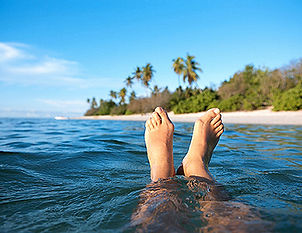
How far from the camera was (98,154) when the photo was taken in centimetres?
219

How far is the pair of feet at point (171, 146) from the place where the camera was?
1276 mm

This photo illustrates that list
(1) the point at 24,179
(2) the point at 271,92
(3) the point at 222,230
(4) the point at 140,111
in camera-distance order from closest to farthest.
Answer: (3) the point at 222,230 < (1) the point at 24,179 < (2) the point at 271,92 < (4) the point at 140,111

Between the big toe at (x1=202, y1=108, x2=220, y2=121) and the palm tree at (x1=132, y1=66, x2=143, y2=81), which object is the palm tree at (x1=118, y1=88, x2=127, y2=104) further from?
the big toe at (x1=202, y1=108, x2=220, y2=121)

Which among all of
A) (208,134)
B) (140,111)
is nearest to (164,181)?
(208,134)

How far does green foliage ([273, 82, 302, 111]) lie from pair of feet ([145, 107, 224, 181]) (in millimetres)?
11601

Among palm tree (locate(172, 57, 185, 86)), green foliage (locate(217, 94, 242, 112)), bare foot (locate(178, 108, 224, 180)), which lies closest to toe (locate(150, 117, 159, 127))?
bare foot (locate(178, 108, 224, 180))

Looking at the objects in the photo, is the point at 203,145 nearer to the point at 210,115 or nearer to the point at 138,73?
the point at 210,115

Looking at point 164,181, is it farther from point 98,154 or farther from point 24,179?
point 98,154

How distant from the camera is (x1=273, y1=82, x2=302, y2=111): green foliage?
11030 mm

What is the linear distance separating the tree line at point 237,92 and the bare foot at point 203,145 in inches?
459

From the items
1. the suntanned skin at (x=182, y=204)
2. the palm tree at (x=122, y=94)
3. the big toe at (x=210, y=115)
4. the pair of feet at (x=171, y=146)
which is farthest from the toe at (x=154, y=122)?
Result: the palm tree at (x=122, y=94)

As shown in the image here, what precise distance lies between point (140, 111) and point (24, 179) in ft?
79.3

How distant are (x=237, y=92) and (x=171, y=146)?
1696 centimetres

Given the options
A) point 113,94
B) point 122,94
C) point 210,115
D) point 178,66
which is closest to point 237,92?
point 178,66
